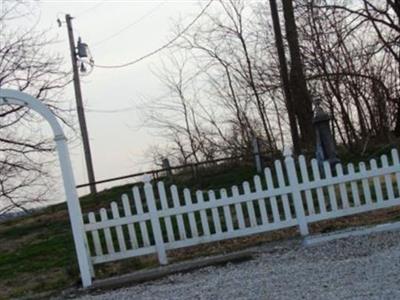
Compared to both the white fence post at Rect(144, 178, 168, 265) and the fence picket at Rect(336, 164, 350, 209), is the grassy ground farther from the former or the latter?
the fence picket at Rect(336, 164, 350, 209)

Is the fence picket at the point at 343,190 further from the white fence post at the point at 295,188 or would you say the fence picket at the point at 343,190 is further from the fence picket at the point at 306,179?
the white fence post at the point at 295,188

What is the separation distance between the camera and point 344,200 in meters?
9.26

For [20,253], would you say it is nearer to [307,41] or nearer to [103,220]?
[103,220]

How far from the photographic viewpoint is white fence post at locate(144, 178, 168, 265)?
875 centimetres

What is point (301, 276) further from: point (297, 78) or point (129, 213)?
point (297, 78)

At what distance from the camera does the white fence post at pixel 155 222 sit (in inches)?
344

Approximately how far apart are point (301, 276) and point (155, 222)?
2.62 m

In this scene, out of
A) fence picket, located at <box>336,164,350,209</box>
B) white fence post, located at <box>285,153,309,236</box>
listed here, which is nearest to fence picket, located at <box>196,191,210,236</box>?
white fence post, located at <box>285,153,309,236</box>

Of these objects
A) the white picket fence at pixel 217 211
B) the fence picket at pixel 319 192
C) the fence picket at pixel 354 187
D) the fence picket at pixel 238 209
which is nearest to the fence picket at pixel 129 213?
the white picket fence at pixel 217 211

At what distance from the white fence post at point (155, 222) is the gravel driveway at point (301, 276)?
964 mm

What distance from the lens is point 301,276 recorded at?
677 cm

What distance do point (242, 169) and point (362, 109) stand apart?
4.51 m

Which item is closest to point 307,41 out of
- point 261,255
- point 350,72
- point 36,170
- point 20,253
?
point 350,72

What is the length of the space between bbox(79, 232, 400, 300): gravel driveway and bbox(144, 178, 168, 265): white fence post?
0.96m
